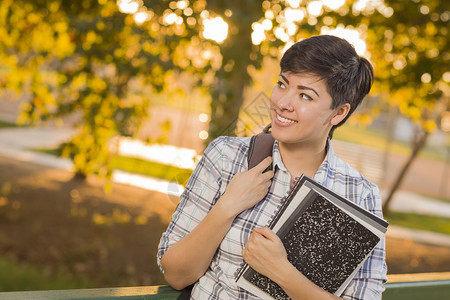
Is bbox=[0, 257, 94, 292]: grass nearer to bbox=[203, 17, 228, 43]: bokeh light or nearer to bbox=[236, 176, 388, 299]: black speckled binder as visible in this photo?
bbox=[203, 17, 228, 43]: bokeh light

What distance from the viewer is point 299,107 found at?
1.50 meters

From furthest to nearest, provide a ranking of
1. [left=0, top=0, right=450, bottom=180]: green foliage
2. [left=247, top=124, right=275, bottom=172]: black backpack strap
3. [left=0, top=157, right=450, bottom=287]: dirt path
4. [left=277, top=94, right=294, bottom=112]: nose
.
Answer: [left=0, top=157, right=450, bottom=287]: dirt path < [left=0, top=0, right=450, bottom=180]: green foliage < [left=247, top=124, right=275, bottom=172]: black backpack strap < [left=277, top=94, right=294, bottom=112]: nose

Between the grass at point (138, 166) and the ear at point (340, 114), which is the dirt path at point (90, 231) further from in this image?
the ear at point (340, 114)

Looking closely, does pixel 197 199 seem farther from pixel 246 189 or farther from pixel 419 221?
pixel 419 221

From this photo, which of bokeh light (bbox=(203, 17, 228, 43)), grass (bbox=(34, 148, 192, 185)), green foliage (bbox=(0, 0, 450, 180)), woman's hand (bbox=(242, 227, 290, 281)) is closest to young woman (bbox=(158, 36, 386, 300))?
woman's hand (bbox=(242, 227, 290, 281))

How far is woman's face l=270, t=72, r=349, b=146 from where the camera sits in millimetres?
1503

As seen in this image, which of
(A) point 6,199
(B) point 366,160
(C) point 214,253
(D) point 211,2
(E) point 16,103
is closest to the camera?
(C) point 214,253

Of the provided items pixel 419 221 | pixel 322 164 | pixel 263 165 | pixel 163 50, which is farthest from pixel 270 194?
pixel 419 221

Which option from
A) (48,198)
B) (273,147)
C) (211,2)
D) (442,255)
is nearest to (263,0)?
(211,2)

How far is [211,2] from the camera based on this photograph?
3717 millimetres

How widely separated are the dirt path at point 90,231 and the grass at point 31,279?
0.20 meters

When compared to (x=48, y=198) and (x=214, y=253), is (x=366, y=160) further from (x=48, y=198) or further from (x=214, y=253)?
(x=214, y=253)

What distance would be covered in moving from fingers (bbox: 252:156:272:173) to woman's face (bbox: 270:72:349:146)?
9 centimetres

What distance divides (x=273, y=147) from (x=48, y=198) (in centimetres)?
665
